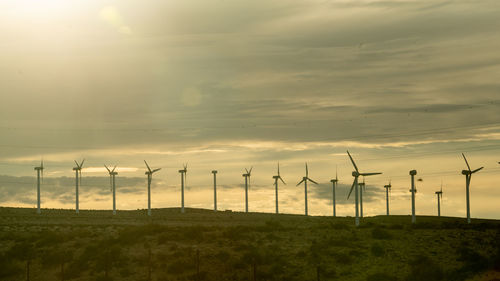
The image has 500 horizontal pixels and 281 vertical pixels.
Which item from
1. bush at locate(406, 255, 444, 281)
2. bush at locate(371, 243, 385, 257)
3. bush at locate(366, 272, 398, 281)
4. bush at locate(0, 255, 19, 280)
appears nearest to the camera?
bush at locate(406, 255, 444, 281)

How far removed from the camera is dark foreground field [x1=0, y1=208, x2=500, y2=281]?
8194 centimetres

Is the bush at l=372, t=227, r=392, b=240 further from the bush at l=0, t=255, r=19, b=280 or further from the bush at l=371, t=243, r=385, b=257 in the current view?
the bush at l=0, t=255, r=19, b=280

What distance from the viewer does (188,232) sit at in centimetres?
10931

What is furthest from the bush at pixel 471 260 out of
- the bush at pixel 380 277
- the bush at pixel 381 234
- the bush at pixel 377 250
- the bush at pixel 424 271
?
the bush at pixel 381 234

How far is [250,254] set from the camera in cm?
9050

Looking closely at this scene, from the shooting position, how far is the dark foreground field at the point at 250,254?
8194 cm

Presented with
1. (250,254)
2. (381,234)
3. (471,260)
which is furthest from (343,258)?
(381,234)

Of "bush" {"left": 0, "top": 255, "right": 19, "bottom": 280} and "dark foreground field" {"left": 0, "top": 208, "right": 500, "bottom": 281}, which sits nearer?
"dark foreground field" {"left": 0, "top": 208, "right": 500, "bottom": 281}

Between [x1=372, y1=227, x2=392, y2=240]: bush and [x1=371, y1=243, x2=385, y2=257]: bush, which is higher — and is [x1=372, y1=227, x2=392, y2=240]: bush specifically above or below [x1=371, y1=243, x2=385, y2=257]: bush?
above

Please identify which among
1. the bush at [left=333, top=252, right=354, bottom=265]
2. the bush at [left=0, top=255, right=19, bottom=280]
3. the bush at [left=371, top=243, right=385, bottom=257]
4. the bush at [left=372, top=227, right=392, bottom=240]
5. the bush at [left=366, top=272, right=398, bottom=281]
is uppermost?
the bush at [left=372, top=227, right=392, bottom=240]

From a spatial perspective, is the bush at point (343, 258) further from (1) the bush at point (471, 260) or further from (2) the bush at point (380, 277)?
(1) the bush at point (471, 260)

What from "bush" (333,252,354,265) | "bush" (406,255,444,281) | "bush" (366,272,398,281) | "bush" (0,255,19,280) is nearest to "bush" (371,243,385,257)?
"bush" (333,252,354,265)

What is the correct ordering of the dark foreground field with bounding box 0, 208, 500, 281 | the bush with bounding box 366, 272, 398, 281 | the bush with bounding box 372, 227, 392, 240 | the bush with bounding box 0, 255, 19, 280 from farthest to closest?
the bush with bounding box 372, 227, 392, 240 → the bush with bounding box 0, 255, 19, 280 → the dark foreground field with bounding box 0, 208, 500, 281 → the bush with bounding box 366, 272, 398, 281

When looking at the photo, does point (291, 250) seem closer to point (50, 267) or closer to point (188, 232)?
point (188, 232)
